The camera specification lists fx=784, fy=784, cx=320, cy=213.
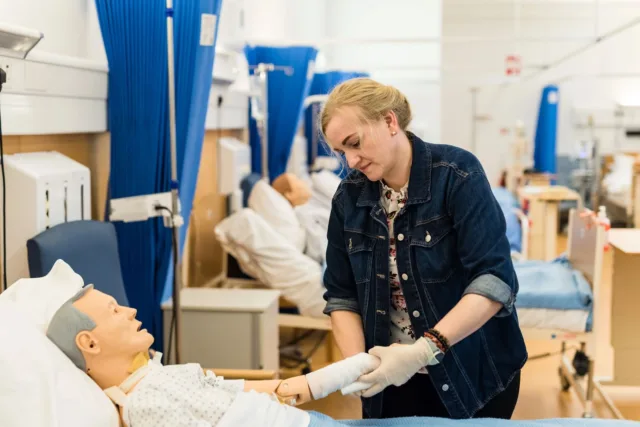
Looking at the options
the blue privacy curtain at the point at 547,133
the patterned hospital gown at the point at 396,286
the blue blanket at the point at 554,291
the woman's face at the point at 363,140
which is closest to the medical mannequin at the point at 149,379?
the patterned hospital gown at the point at 396,286

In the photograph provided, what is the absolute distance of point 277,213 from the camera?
460cm

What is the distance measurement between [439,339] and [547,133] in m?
8.62

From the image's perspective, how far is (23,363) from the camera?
5.19 ft

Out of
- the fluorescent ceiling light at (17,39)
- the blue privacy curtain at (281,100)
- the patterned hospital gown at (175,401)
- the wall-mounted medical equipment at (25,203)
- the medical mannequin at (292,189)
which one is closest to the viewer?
the patterned hospital gown at (175,401)

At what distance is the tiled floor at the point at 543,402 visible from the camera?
3705 millimetres

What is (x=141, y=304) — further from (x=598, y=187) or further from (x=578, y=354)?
(x=598, y=187)

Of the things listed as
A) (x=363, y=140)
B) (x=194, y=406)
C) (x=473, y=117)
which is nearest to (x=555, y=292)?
(x=363, y=140)

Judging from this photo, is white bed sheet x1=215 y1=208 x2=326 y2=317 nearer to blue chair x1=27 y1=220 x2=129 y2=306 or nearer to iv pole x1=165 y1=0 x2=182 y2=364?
iv pole x1=165 y1=0 x2=182 y2=364

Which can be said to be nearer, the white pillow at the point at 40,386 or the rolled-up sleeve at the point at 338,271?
the white pillow at the point at 40,386

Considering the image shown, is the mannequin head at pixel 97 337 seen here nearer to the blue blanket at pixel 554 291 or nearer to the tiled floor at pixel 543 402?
the tiled floor at pixel 543 402

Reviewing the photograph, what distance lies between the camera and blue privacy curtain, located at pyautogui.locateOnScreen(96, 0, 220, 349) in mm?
2865

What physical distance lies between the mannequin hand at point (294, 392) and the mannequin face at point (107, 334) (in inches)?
13.5

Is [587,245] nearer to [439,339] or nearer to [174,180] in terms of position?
[174,180]

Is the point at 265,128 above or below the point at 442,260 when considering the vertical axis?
above
